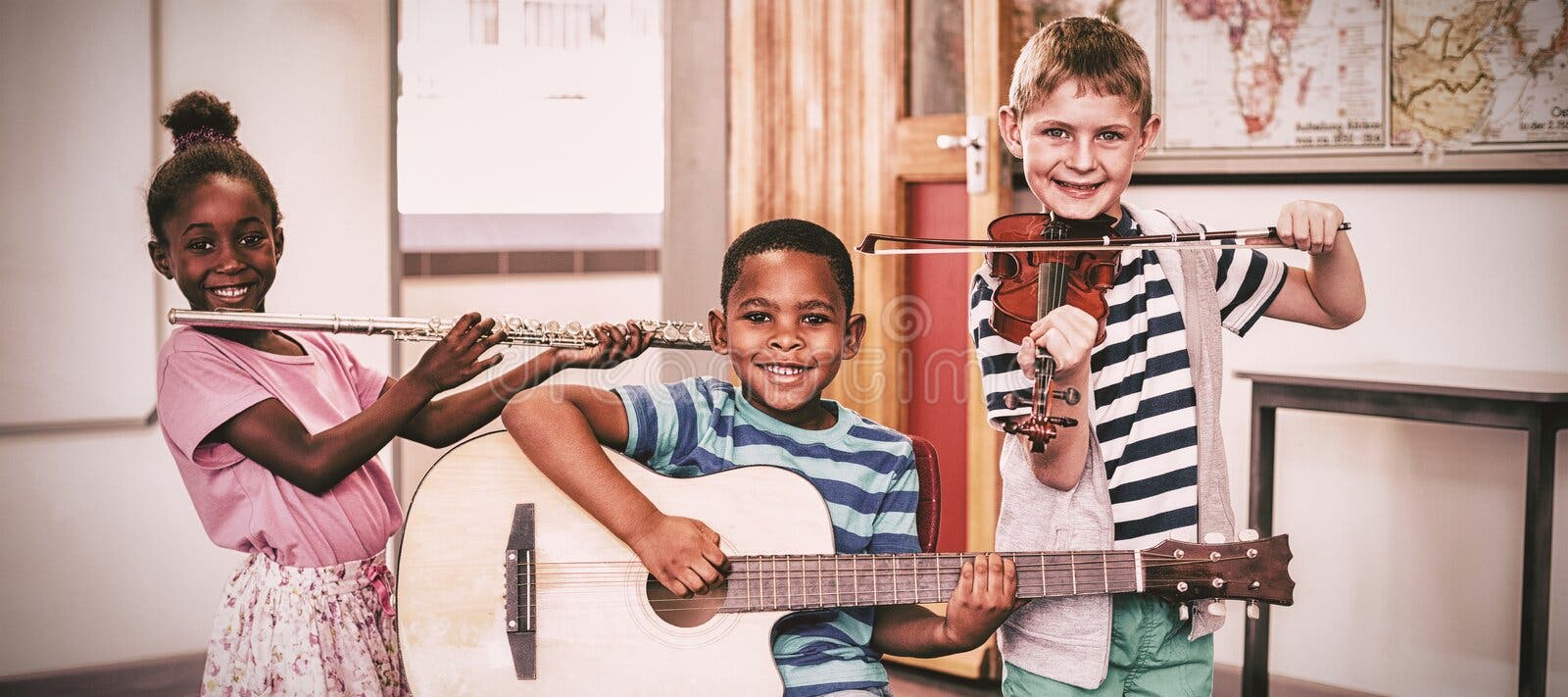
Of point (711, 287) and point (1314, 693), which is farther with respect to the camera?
point (711, 287)

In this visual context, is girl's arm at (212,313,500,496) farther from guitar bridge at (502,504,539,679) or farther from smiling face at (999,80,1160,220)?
smiling face at (999,80,1160,220)

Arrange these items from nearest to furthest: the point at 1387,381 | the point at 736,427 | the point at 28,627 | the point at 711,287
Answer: the point at 736,427
the point at 1387,381
the point at 28,627
the point at 711,287

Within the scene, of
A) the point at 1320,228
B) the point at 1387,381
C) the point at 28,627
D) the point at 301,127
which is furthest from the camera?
the point at 301,127

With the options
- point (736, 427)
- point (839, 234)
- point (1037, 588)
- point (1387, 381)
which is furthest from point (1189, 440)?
point (839, 234)

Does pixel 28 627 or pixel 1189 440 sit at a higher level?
pixel 1189 440

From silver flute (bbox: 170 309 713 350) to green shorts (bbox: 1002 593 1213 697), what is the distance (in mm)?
711

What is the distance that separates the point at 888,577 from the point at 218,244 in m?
1.09

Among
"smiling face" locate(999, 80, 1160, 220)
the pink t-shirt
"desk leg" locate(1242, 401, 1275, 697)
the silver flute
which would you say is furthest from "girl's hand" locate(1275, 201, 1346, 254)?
the pink t-shirt

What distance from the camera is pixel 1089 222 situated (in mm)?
1700

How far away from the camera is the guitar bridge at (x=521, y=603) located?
169 cm

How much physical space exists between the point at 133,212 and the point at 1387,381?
2.86 meters

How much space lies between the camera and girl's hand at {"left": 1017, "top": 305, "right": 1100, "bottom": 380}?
5.12 feet

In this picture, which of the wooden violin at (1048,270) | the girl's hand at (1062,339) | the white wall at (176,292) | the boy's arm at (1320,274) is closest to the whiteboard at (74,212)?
the white wall at (176,292)

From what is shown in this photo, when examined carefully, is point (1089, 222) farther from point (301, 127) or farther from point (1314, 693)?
point (301, 127)
